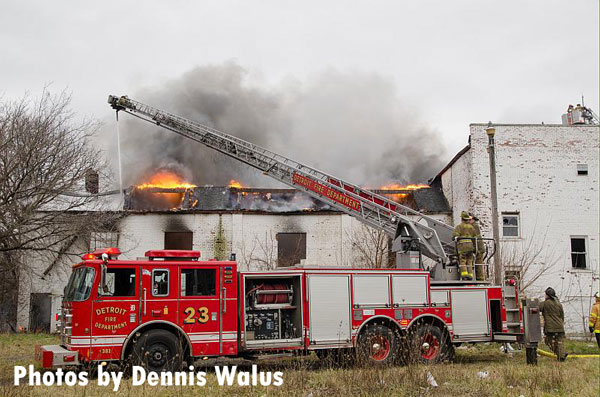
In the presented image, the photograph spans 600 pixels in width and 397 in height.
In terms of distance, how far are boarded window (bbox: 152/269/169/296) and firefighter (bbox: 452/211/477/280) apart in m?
6.09

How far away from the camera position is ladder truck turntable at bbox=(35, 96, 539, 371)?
9.38m

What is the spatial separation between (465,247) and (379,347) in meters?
2.93

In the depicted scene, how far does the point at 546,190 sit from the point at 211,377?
17193 millimetres

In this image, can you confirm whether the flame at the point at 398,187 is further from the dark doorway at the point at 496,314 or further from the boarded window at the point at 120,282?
the boarded window at the point at 120,282

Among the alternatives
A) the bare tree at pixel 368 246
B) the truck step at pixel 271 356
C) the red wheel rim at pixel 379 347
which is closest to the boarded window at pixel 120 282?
Result: the truck step at pixel 271 356

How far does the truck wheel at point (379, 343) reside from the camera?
10680mm

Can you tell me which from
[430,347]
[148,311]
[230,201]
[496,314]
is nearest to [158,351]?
[148,311]

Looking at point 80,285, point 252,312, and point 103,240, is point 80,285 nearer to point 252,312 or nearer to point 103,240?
point 252,312

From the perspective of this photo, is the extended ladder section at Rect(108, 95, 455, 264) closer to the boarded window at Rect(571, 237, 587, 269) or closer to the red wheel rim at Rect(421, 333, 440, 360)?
the red wheel rim at Rect(421, 333, 440, 360)

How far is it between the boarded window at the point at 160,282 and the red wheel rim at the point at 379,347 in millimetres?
3963

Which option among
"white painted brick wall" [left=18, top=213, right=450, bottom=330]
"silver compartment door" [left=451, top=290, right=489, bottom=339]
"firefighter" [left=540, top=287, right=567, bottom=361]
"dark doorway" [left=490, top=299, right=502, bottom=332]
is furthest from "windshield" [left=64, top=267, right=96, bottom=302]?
"white painted brick wall" [left=18, top=213, right=450, bottom=330]

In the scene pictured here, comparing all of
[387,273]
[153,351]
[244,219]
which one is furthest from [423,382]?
[244,219]

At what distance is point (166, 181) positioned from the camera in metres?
24.3

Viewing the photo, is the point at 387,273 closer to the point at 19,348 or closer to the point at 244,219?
the point at 19,348
